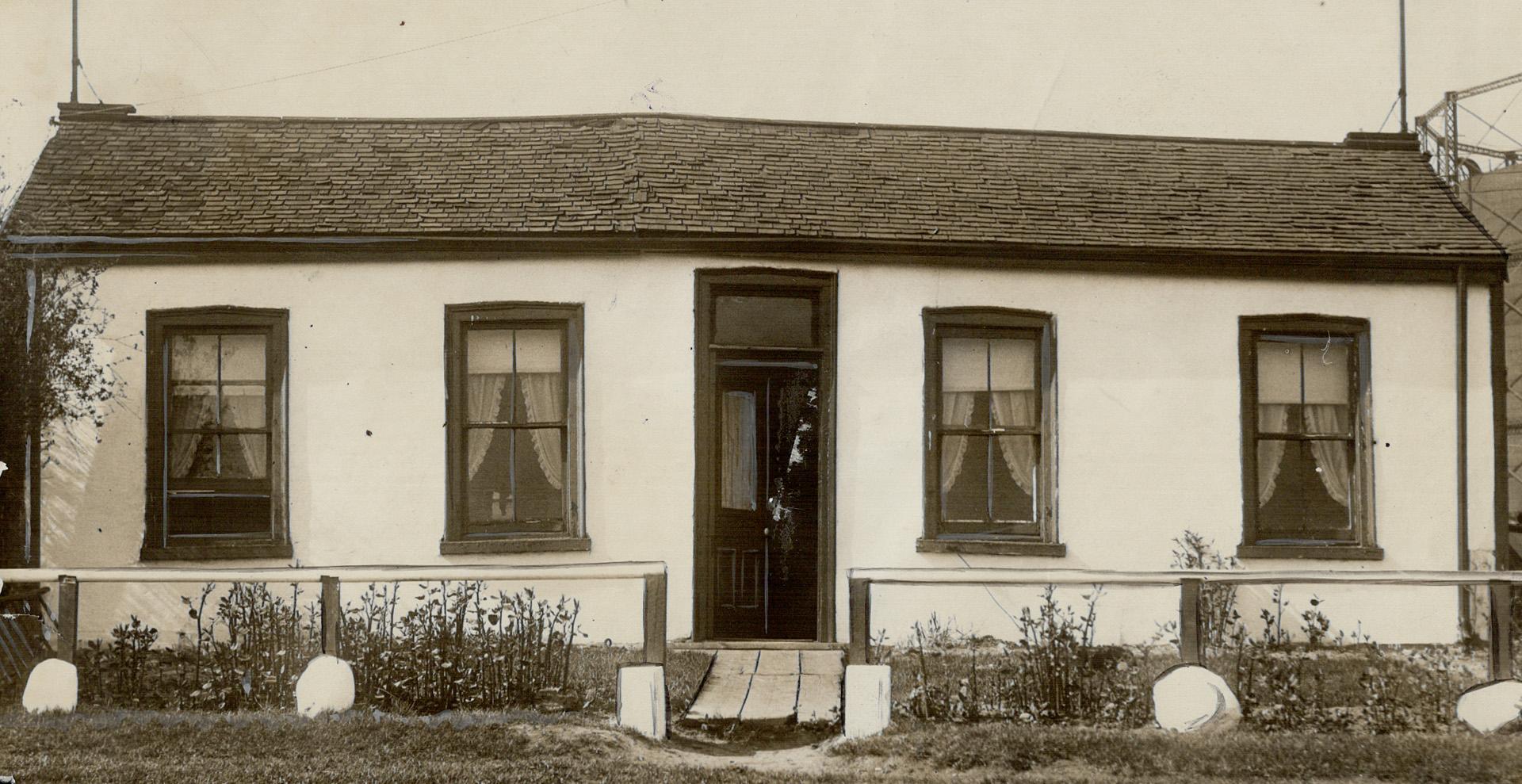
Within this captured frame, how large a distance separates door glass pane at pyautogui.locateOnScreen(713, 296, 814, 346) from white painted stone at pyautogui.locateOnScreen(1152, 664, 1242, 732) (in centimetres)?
363

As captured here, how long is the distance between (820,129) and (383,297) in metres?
3.80

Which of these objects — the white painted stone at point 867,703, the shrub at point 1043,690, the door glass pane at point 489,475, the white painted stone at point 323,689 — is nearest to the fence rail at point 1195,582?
the white painted stone at point 867,703

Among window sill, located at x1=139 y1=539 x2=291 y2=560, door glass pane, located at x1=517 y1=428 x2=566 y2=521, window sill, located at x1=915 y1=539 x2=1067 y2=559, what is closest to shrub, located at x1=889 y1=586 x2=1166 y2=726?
window sill, located at x1=915 y1=539 x2=1067 y2=559

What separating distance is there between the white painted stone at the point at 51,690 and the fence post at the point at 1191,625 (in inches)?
246

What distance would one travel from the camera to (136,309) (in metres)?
8.40

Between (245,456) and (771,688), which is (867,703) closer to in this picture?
(771,688)

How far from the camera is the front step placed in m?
6.69

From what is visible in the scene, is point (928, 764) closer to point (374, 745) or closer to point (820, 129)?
point (374, 745)

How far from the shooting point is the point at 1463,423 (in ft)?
29.0

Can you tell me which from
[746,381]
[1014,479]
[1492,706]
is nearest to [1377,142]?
[1014,479]

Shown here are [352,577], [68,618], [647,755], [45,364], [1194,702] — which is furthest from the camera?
[45,364]

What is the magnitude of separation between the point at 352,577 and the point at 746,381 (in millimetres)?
3258

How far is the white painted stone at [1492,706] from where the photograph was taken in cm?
616

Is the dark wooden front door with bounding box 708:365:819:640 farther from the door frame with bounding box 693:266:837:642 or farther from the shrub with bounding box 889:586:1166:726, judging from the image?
the shrub with bounding box 889:586:1166:726
